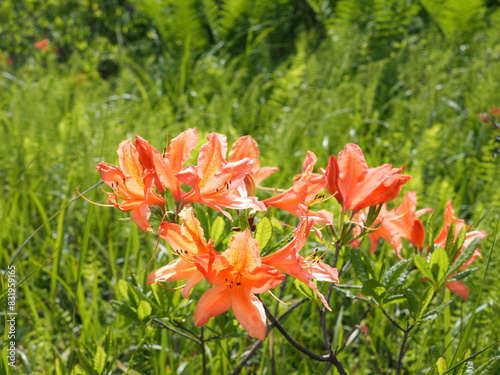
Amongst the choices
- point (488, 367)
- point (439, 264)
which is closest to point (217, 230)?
point (439, 264)

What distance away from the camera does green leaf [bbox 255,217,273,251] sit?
2.92 feet

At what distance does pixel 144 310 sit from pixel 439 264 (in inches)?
23.1

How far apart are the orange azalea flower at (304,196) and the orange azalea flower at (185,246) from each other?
0.17 meters

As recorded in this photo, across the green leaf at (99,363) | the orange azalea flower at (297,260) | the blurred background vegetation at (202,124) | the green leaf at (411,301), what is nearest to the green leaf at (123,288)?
the blurred background vegetation at (202,124)

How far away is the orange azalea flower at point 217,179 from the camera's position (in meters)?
0.90

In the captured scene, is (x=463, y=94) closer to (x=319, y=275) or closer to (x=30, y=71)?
(x=319, y=275)

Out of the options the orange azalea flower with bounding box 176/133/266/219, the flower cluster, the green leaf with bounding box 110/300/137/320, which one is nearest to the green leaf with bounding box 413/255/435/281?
the flower cluster

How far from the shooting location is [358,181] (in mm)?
1073

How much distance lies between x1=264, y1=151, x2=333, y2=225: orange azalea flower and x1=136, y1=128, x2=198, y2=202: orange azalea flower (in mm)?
160

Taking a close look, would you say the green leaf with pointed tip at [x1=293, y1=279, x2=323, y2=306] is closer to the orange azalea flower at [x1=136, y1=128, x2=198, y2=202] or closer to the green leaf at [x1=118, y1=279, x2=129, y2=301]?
the orange azalea flower at [x1=136, y1=128, x2=198, y2=202]

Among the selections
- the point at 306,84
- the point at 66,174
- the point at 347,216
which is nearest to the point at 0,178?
the point at 66,174

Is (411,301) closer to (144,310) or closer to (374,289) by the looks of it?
(374,289)

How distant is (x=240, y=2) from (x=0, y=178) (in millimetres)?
2444

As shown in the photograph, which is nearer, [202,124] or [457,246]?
[457,246]
